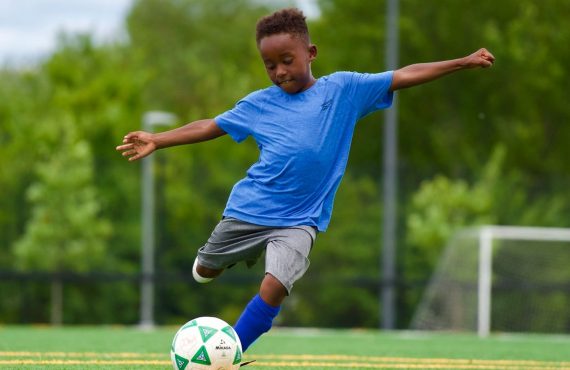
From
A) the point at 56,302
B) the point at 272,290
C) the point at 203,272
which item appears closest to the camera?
the point at 272,290

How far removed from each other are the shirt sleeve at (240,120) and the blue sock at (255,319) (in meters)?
0.98

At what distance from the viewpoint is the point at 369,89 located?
20.6 ft

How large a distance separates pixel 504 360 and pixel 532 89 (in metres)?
16.7

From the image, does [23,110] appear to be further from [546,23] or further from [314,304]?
[546,23]

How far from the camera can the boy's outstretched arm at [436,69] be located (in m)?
6.07

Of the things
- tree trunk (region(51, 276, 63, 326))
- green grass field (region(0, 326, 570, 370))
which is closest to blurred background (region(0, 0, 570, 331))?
tree trunk (region(51, 276, 63, 326))

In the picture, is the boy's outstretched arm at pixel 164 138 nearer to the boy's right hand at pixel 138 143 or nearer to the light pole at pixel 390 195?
the boy's right hand at pixel 138 143

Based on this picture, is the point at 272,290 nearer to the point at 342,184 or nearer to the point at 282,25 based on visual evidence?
the point at 282,25

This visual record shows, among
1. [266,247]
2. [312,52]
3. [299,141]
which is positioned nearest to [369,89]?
[312,52]

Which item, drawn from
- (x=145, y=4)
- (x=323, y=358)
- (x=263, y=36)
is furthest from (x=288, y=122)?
(x=145, y=4)

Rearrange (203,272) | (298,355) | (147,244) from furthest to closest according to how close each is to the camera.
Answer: (147,244) → (298,355) → (203,272)

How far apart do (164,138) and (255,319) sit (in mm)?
1140

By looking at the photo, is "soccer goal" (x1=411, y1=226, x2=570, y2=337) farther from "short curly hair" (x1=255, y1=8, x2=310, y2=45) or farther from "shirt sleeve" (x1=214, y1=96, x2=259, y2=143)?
"short curly hair" (x1=255, y1=8, x2=310, y2=45)

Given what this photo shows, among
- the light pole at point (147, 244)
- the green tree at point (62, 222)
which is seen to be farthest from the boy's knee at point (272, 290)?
the light pole at point (147, 244)
